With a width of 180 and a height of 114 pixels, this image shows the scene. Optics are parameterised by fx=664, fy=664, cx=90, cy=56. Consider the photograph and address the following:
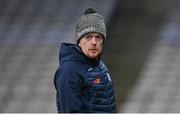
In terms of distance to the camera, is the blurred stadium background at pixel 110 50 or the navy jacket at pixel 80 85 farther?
the blurred stadium background at pixel 110 50

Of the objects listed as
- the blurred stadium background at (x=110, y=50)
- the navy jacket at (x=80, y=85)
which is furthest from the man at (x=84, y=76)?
the blurred stadium background at (x=110, y=50)

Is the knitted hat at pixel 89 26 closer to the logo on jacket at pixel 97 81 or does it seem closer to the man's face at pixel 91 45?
the man's face at pixel 91 45

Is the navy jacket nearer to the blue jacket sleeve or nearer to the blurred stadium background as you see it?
the blue jacket sleeve

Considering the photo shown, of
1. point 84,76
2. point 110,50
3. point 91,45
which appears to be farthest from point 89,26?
point 110,50

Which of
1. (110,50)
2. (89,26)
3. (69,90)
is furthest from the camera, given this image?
(110,50)

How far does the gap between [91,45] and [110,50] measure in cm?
533

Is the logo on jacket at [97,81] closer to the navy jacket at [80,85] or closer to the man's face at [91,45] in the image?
the navy jacket at [80,85]

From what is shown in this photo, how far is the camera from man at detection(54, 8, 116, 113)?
9.58 ft

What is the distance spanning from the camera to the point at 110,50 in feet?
27.1

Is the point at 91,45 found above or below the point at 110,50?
above

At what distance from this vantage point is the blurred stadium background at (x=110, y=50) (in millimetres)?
7492

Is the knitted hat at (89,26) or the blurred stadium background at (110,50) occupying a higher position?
the knitted hat at (89,26)

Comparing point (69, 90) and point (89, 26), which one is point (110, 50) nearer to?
point (89, 26)

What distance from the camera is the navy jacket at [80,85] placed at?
2.92 m
